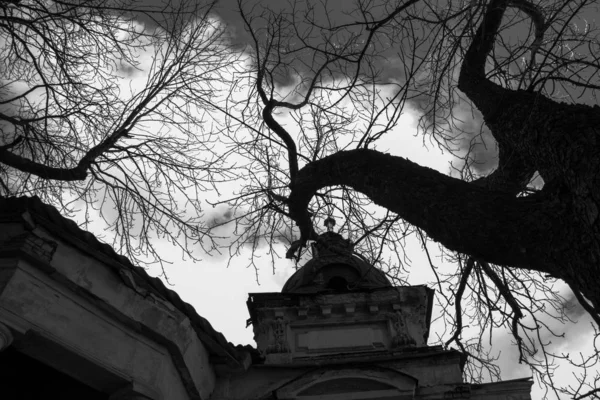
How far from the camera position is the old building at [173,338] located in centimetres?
545

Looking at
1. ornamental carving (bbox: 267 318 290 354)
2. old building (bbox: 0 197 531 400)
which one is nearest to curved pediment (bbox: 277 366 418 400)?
old building (bbox: 0 197 531 400)

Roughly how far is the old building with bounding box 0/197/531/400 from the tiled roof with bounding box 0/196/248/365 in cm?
1

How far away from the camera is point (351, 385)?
826 centimetres

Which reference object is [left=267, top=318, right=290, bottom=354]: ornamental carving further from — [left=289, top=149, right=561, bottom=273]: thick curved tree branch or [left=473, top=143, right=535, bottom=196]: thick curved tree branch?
[left=473, top=143, right=535, bottom=196]: thick curved tree branch

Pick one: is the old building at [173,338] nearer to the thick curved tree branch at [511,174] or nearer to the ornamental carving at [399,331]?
the ornamental carving at [399,331]

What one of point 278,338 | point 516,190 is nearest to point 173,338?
point 278,338

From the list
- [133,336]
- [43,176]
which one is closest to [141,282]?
[133,336]

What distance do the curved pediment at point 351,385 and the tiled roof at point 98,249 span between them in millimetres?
1435

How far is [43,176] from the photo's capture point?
7234 mm

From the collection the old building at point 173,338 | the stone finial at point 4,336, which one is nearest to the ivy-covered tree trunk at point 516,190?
the old building at point 173,338

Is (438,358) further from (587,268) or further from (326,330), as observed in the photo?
(587,268)

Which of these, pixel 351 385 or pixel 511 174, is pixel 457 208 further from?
pixel 351 385

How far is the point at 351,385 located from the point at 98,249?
13.8 feet

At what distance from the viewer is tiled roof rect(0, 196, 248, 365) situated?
5.53m
